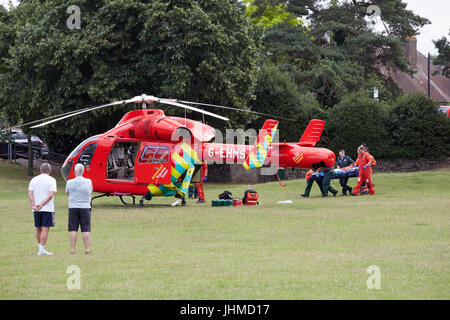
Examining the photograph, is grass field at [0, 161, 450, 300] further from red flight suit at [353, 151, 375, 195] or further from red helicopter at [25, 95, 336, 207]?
red flight suit at [353, 151, 375, 195]

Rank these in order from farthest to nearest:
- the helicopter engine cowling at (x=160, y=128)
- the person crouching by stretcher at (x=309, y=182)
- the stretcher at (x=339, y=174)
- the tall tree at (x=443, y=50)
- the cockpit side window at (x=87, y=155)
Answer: the tall tree at (x=443, y=50) → the person crouching by stretcher at (x=309, y=182) → the stretcher at (x=339, y=174) → the cockpit side window at (x=87, y=155) → the helicopter engine cowling at (x=160, y=128)

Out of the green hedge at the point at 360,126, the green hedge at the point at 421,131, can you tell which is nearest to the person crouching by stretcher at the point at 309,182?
the green hedge at the point at 360,126

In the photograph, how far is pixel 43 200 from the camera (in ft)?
42.6

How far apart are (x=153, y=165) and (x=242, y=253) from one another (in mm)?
10830

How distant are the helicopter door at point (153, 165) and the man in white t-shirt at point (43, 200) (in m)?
10.4

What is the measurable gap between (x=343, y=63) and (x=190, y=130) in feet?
97.0

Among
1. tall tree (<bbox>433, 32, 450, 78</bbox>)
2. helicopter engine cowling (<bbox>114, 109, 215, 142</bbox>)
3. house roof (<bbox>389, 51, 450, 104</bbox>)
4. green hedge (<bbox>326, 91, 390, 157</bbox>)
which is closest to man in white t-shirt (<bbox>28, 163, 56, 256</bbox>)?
helicopter engine cowling (<bbox>114, 109, 215, 142</bbox>)

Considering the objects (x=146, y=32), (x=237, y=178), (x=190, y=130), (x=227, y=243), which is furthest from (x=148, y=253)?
(x=237, y=178)

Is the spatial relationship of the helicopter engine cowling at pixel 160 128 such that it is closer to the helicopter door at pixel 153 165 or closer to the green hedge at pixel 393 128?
the helicopter door at pixel 153 165

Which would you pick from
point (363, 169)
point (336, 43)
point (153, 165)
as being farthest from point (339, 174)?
point (336, 43)

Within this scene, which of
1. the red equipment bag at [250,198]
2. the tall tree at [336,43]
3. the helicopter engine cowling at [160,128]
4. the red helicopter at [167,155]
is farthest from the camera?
the tall tree at [336,43]

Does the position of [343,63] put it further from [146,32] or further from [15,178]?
[15,178]

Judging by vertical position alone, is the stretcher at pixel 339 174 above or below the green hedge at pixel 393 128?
below

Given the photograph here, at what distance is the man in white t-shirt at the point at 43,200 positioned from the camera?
1297 cm
